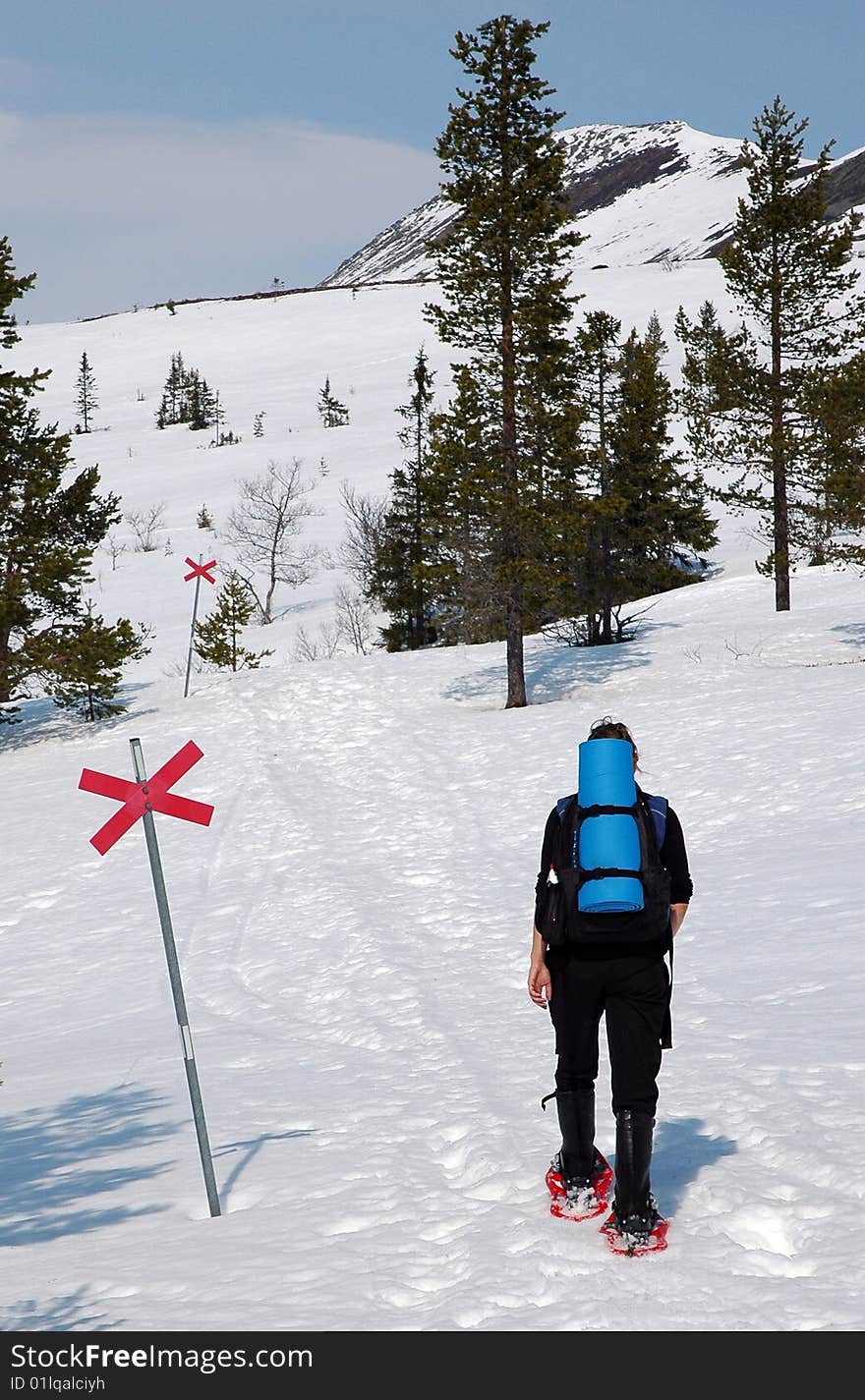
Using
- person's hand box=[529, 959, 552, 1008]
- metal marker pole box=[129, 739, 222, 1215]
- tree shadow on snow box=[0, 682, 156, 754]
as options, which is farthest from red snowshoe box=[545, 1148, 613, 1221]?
tree shadow on snow box=[0, 682, 156, 754]

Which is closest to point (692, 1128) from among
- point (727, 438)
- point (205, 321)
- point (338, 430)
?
point (727, 438)

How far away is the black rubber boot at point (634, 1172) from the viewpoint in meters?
4.55

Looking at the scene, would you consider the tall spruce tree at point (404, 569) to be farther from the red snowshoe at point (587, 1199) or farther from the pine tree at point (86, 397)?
the pine tree at point (86, 397)

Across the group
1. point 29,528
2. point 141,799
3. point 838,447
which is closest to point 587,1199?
point 141,799

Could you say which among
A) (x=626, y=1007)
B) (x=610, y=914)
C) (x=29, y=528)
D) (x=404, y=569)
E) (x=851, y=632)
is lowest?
(x=626, y=1007)

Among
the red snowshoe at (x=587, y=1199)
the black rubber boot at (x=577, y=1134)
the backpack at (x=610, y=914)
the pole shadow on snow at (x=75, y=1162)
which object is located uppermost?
the backpack at (x=610, y=914)

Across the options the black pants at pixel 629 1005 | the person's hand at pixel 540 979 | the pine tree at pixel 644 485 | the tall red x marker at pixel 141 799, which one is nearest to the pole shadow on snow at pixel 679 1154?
the black pants at pixel 629 1005

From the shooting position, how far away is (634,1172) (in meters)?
4.55

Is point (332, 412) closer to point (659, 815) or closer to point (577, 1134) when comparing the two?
point (659, 815)

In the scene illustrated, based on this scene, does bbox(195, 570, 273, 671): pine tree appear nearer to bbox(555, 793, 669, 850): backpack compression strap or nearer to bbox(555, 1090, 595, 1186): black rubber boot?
bbox(555, 1090, 595, 1186): black rubber boot

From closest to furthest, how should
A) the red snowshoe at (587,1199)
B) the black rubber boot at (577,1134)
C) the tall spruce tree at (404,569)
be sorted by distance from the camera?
the black rubber boot at (577,1134)
the red snowshoe at (587,1199)
the tall spruce tree at (404,569)

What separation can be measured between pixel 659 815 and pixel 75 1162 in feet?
15.6

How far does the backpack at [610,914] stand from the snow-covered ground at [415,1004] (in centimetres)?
131

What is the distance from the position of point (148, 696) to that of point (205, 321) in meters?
121
